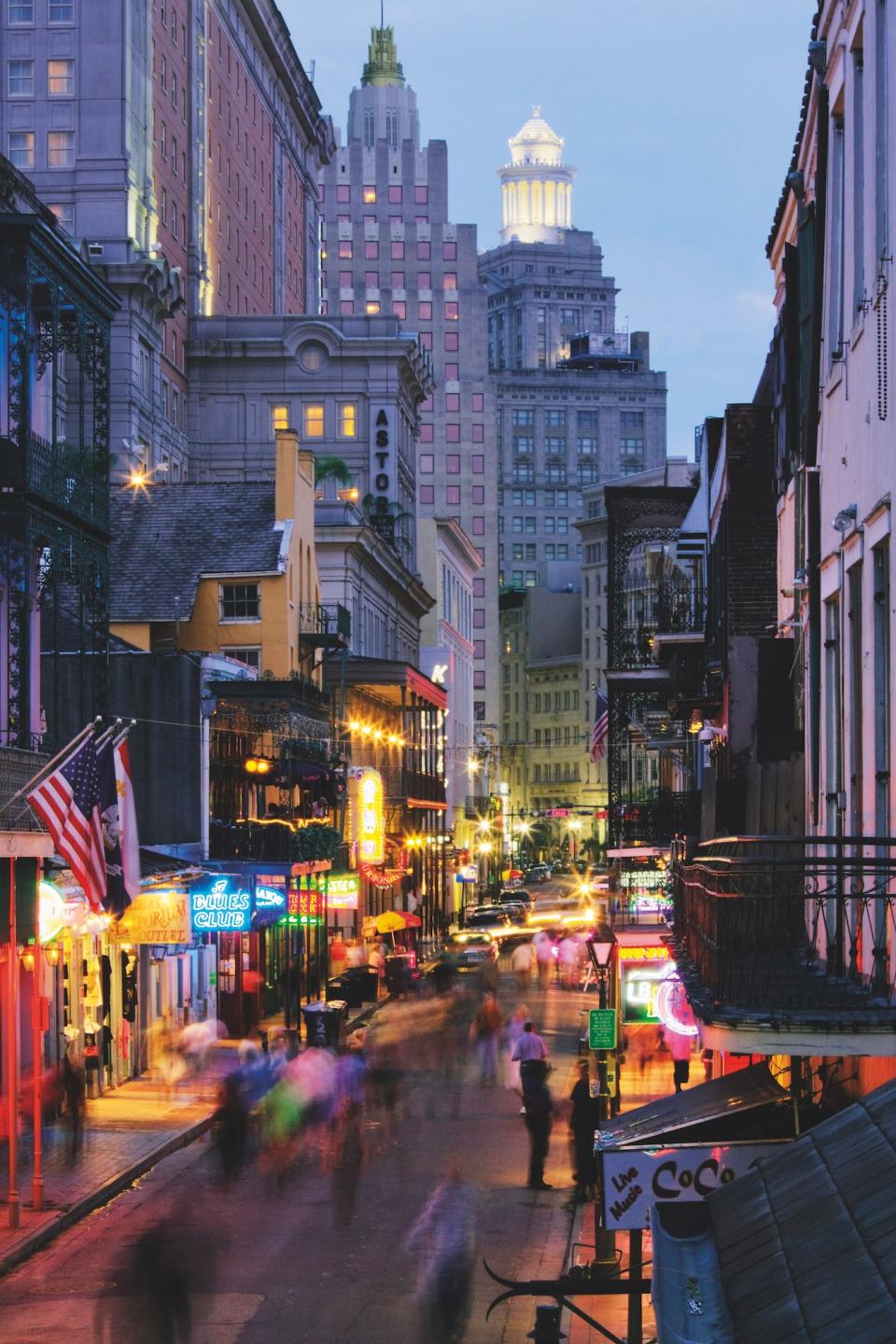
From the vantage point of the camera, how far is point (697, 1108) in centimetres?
1238

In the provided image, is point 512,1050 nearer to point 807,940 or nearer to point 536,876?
point 807,940

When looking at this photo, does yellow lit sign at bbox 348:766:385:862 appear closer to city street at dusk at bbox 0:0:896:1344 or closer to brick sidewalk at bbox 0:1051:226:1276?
city street at dusk at bbox 0:0:896:1344

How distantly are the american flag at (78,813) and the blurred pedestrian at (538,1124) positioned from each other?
18.6 ft

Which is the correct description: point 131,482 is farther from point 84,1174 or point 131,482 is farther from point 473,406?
point 473,406

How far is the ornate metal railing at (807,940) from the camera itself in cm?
1073

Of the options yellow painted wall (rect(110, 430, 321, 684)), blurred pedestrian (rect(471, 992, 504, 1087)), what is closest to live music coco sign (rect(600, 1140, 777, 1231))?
blurred pedestrian (rect(471, 992, 504, 1087))

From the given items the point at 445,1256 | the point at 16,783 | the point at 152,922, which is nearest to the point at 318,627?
the point at 152,922

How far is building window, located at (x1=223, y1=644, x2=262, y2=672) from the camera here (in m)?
55.6

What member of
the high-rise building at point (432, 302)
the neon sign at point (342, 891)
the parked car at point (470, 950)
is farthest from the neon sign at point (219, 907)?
the high-rise building at point (432, 302)

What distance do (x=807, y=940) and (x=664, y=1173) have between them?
3.73 metres

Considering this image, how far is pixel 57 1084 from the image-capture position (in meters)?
31.0

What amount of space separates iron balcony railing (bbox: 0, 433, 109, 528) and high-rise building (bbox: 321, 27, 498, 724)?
132319 mm

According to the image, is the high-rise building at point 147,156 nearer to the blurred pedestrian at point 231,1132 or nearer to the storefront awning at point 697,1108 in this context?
the blurred pedestrian at point 231,1132

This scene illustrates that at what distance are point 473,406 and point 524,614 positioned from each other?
37184mm
